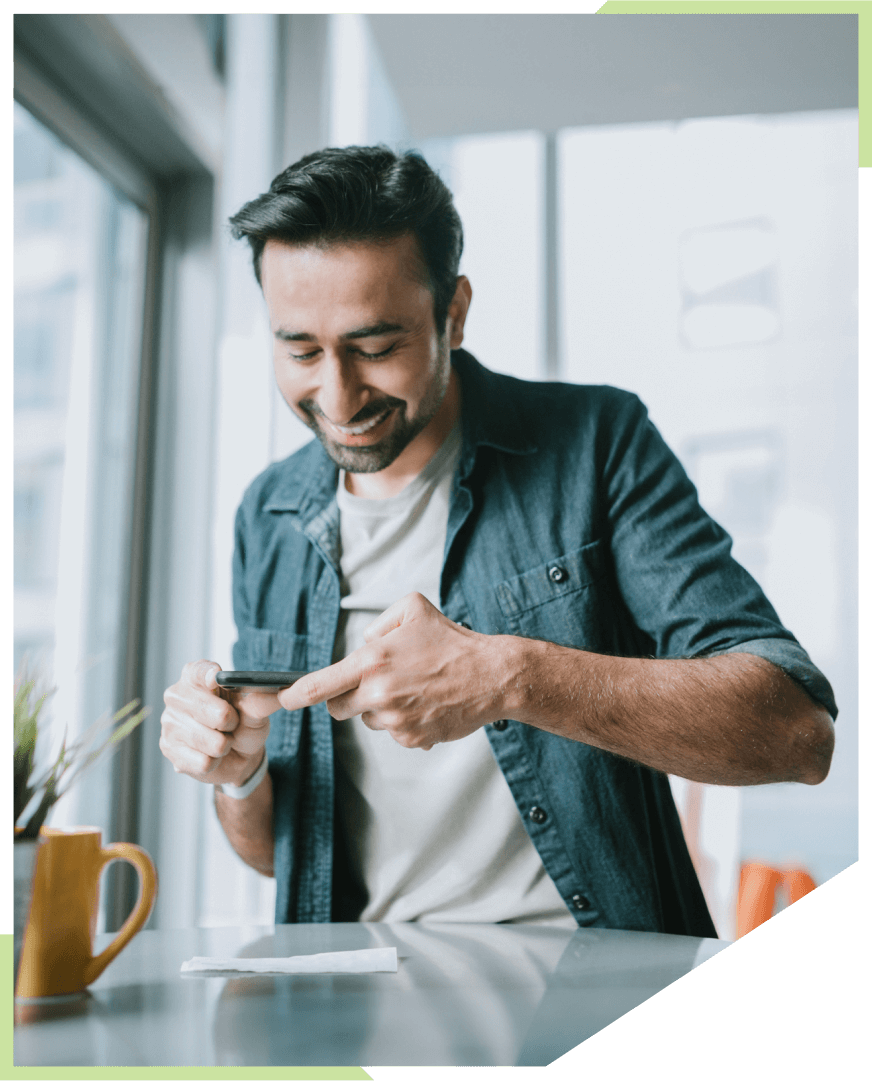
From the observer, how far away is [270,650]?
1.08 m

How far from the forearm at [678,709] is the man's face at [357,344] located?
327 mm

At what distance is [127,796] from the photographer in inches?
45.4

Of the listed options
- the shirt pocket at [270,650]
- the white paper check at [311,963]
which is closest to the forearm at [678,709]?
the white paper check at [311,963]

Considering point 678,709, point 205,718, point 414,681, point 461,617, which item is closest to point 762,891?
point 678,709

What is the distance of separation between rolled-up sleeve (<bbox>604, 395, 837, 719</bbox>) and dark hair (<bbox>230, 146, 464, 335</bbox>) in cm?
27

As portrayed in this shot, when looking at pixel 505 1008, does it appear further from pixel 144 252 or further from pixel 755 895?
pixel 144 252

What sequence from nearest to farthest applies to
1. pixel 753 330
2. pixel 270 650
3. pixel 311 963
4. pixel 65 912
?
1. pixel 65 912
2. pixel 311 963
3. pixel 270 650
4. pixel 753 330

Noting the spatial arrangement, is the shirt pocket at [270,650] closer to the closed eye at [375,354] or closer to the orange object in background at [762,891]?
the closed eye at [375,354]

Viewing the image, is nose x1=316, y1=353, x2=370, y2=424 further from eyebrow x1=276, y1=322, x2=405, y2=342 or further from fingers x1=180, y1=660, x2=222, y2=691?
fingers x1=180, y1=660, x2=222, y2=691

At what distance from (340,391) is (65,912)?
552 mm

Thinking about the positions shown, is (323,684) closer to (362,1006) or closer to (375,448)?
(362,1006)

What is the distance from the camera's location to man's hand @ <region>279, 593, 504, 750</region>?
755 millimetres

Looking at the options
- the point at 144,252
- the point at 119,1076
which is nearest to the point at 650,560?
the point at 119,1076

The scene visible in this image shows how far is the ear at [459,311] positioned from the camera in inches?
40.9
